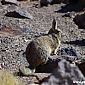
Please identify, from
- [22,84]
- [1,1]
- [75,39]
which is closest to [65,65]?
[22,84]

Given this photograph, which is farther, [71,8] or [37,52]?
[71,8]

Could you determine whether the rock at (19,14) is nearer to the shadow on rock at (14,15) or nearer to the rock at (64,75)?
Result: the shadow on rock at (14,15)

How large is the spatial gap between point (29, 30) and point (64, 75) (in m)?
11.9

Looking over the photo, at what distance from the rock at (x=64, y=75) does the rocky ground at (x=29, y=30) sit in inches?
109

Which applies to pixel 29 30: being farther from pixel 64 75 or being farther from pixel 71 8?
pixel 64 75

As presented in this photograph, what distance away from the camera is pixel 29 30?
1755 cm

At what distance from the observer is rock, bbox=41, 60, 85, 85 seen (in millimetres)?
5730

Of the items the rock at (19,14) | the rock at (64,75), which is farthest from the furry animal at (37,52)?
the rock at (19,14)

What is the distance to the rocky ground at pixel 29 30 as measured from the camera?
1223cm

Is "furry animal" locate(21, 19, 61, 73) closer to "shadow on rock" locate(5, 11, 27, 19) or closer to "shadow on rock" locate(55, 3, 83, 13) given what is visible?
"shadow on rock" locate(5, 11, 27, 19)

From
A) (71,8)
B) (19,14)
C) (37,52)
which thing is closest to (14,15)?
(19,14)

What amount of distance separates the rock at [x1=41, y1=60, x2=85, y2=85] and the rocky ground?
2.78m

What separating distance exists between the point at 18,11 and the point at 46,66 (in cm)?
1126

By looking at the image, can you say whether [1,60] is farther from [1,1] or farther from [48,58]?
[1,1]
